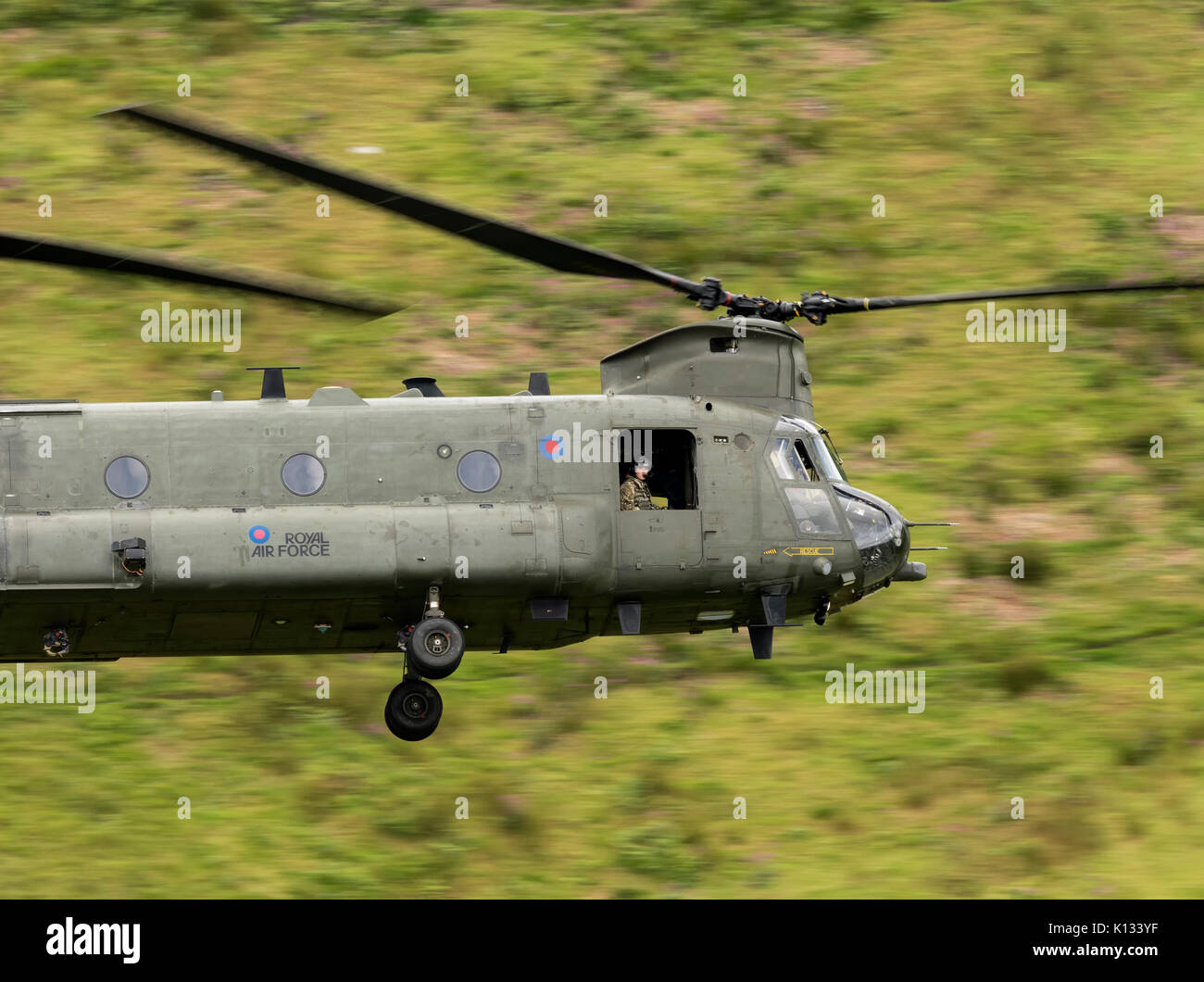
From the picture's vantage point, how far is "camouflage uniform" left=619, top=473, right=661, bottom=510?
18.9 m

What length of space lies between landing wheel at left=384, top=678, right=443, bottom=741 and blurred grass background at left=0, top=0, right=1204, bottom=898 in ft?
16.3

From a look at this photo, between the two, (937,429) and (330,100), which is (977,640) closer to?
(937,429)

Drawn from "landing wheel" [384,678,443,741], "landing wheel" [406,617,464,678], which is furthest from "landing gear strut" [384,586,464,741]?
"landing wheel" [384,678,443,741]

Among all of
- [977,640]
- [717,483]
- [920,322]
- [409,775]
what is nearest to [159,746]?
Result: [409,775]

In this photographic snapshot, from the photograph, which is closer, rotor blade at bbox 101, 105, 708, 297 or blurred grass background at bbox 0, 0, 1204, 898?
rotor blade at bbox 101, 105, 708, 297

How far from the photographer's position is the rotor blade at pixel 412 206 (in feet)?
50.1

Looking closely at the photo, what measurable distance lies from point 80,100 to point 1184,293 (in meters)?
20.7

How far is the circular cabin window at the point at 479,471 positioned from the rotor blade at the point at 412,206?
7.49 feet

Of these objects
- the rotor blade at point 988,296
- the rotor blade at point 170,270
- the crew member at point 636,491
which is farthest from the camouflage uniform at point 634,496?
the rotor blade at point 170,270

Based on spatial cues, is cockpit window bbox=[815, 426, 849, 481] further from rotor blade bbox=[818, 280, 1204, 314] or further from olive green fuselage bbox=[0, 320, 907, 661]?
rotor blade bbox=[818, 280, 1204, 314]

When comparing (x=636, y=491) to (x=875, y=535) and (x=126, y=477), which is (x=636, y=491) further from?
(x=126, y=477)

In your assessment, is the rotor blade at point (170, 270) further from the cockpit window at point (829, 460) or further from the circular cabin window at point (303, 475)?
the cockpit window at point (829, 460)

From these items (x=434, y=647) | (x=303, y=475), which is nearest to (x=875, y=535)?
(x=434, y=647)

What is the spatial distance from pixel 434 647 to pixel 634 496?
8.76 feet
